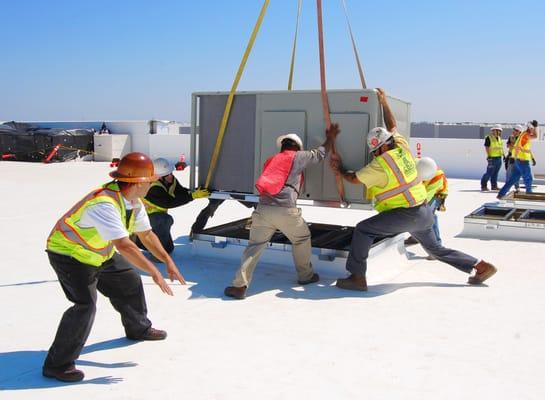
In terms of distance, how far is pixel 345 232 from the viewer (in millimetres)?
7551

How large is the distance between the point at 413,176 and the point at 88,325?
336 centimetres

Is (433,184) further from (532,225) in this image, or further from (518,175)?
(518,175)

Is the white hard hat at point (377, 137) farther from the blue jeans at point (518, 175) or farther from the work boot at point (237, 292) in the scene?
the blue jeans at point (518, 175)

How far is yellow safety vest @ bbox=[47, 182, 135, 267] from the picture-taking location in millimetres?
3604

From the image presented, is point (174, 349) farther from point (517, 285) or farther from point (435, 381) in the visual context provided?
point (517, 285)

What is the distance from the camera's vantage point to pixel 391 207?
568 centimetres

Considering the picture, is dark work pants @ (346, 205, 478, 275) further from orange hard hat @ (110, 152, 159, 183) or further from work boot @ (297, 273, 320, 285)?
orange hard hat @ (110, 152, 159, 183)

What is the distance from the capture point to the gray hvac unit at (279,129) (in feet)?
19.9

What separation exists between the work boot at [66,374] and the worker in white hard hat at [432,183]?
3914mm

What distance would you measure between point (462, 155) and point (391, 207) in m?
14.9

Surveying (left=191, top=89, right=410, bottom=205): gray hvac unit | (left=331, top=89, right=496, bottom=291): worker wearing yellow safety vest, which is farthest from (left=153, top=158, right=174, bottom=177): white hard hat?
(left=331, top=89, right=496, bottom=291): worker wearing yellow safety vest

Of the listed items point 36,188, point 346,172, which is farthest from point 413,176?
point 36,188

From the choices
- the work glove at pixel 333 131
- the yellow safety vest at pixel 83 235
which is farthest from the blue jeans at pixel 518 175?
the yellow safety vest at pixel 83 235

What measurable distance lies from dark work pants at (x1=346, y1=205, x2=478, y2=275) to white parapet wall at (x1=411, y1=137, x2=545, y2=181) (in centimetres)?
1387
